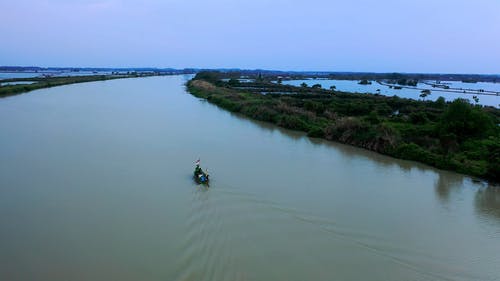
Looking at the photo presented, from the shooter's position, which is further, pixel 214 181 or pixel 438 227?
pixel 214 181

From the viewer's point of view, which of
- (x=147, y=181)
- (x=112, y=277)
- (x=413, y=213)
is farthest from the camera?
(x=147, y=181)

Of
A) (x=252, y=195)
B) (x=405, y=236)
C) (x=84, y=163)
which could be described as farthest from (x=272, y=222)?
(x=84, y=163)

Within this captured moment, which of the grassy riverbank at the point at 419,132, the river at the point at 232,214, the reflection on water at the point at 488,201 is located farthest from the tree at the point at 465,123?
the reflection on water at the point at 488,201

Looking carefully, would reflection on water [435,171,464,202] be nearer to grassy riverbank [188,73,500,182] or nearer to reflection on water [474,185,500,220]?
grassy riverbank [188,73,500,182]

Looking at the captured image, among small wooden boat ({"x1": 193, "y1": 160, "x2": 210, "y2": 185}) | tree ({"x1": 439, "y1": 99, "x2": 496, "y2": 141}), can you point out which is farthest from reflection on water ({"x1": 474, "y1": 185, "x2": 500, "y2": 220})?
small wooden boat ({"x1": 193, "y1": 160, "x2": 210, "y2": 185})

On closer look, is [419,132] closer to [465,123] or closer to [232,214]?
[465,123]

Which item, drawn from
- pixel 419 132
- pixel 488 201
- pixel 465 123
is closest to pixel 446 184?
pixel 488 201

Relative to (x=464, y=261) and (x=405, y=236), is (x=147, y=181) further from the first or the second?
(x=464, y=261)

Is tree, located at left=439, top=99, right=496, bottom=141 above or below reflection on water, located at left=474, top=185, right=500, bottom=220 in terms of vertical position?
above
